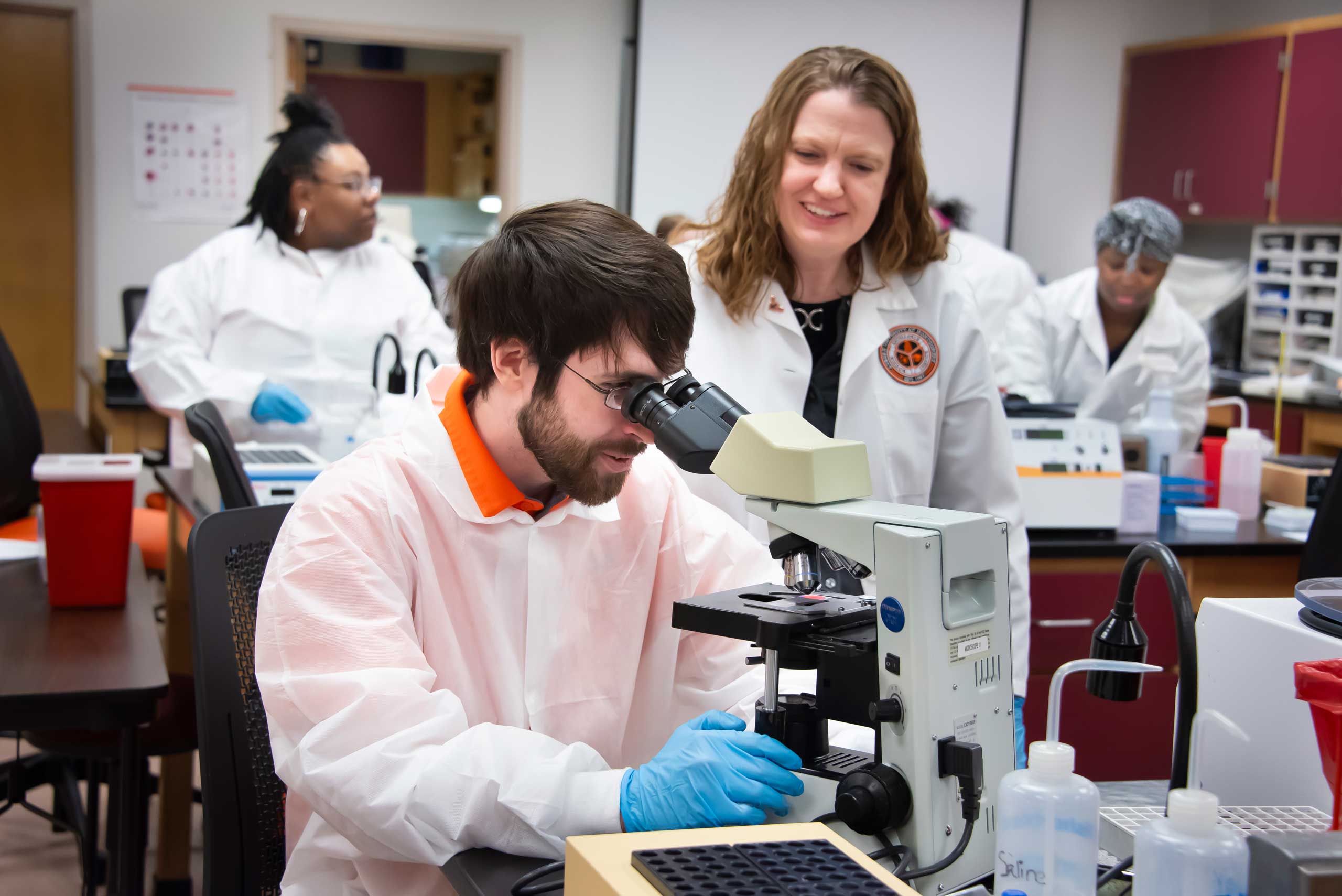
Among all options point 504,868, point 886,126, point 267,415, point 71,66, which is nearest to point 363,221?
point 267,415

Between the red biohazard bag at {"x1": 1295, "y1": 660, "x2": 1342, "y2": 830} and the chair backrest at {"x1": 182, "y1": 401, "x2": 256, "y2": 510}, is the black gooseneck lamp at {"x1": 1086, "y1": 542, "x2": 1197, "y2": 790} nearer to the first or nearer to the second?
the red biohazard bag at {"x1": 1295, "y1": 660, "x2": 1342, "y2": 830}

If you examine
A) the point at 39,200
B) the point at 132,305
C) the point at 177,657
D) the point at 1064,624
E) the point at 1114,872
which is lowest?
the point at 177,657

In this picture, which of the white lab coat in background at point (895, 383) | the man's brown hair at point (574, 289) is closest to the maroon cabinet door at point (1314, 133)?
the white lab coat in background at point (895, 383)

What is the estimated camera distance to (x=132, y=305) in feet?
14.6

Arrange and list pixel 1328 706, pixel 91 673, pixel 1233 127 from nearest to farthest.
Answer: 1. pixel 1328 706
2. pixel 91 673
3. pixel 1233 127

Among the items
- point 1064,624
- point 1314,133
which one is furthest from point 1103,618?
point 1314,133

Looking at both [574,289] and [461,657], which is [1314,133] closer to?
[574,289]

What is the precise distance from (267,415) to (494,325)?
6.31 ft

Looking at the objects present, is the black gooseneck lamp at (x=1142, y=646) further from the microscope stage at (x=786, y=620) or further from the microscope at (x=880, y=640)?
the microscope stage at (x=786, y=620)

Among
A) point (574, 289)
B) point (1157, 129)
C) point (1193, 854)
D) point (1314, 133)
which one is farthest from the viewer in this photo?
point (1157, 129)

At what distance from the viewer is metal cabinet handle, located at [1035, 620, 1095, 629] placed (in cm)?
240

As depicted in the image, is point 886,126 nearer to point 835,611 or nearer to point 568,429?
point 568,429

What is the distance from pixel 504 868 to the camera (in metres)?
0.97

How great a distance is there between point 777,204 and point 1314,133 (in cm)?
409
